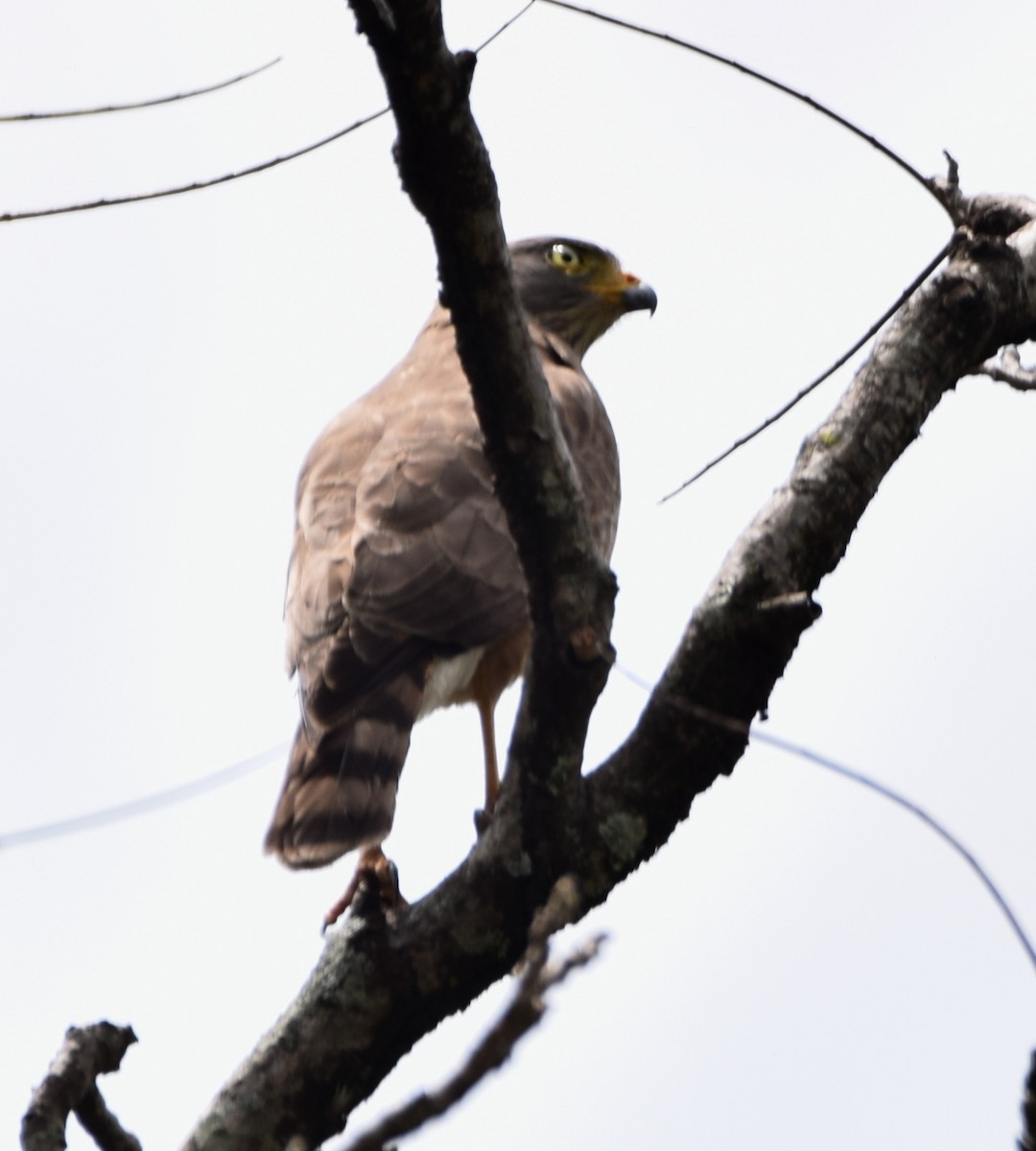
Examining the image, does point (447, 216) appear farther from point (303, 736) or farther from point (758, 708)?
point (303, 736)

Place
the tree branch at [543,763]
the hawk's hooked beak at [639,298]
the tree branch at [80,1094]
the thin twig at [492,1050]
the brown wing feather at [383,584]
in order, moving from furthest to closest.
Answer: the hawk's hooked beak at [639,298] → the brown wing feather at [383,584] → the tree branch at [543,763] → the tree branch at [80,1094] → the thin twig at [492,1050]

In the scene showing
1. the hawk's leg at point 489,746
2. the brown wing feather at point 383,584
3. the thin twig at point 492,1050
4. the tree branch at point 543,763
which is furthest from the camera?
the hawk's leg at point 489,746

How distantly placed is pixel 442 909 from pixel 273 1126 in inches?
21.1

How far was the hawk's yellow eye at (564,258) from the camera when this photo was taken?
7410mm

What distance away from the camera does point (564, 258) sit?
744 centimetres

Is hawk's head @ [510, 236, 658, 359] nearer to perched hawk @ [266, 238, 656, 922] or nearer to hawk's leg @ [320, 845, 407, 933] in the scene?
perched hawk @ [266, 238, 656, 922]

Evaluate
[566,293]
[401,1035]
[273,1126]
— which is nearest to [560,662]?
[401,1035]

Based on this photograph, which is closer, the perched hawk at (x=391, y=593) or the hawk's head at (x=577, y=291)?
the perched hawk at (x=391, y=593)

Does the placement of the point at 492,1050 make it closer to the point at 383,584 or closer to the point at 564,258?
the point at 383,584

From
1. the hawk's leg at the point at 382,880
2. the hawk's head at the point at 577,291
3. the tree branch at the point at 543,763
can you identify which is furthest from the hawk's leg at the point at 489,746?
the hawk's head at the point at 577,291

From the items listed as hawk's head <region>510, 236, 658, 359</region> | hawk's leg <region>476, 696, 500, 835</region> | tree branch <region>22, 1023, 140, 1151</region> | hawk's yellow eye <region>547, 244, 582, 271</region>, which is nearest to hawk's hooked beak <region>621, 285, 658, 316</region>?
hawk's head <region>510, 236, 658, 359</region>

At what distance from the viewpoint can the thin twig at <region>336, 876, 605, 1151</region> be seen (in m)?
1.57

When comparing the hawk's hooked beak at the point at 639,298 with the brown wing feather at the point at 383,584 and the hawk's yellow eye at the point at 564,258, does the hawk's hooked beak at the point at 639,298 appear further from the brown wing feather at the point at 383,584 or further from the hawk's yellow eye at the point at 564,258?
the brown wing feather at the point at 383,584

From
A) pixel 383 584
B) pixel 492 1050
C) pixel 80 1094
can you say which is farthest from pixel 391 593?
pixel 492 1050
